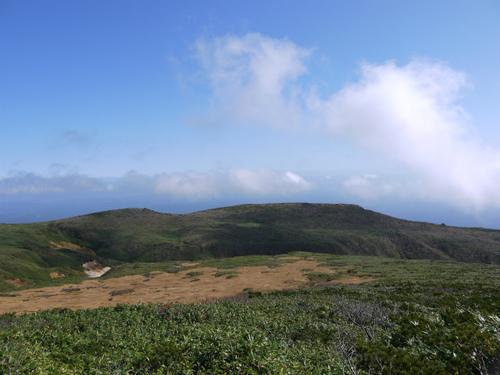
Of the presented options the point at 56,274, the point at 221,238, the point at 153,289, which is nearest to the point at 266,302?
the point at 153,289

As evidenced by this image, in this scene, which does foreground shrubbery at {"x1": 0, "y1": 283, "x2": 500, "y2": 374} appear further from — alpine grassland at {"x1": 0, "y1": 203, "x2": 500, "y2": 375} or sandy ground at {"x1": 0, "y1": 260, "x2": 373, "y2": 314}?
sandy ground at {"x1": 0, "y1": 260, "x2": 373, "y2": 314}

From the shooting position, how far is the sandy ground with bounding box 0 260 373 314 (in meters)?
23.6

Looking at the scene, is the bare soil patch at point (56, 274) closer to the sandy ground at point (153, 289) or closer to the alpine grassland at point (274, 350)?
the sandy ground at point (153, 289)

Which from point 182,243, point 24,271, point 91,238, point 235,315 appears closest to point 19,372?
point 235,315

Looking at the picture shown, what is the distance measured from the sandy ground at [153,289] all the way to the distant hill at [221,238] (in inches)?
572

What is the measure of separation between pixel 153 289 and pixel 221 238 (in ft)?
152

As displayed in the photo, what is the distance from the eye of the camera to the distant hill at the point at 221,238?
5401cm

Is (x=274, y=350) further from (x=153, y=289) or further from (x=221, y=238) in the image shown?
(x=221, y=238)

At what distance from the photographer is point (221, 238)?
75.8 m

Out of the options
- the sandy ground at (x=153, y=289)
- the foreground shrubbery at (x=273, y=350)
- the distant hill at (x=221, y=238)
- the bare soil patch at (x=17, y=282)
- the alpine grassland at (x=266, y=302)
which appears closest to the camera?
the foreground shrubbery at (x=273, y=350)

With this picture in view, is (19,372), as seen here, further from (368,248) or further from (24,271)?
(368,248)

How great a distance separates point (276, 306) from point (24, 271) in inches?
1706

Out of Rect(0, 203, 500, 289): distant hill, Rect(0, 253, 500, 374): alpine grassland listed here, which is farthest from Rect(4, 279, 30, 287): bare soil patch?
Rect(0, 253, 500, 374): alpine grassland

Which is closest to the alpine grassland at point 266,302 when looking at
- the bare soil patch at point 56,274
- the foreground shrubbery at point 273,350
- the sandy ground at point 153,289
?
the foreground shrubbery at point 273,350
